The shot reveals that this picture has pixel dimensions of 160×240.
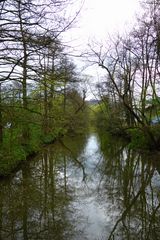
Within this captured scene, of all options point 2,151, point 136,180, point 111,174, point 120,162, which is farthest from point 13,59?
point 120,162

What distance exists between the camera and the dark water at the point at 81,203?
8.67 m

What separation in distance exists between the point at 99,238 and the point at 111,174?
31.7ft

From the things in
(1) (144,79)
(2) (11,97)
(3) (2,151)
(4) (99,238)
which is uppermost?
(1) (144,79)

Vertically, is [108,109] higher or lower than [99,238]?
higher

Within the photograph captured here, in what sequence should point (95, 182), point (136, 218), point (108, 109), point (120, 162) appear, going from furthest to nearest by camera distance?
1. point (108, 109)
2. point (120, 162)
3. point (95, 182)
4. point (136, 218)

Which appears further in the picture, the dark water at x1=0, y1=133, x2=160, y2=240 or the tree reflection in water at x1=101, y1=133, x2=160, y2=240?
the tree reflection in water at x1=101, y1=133, x2=160, y2=240

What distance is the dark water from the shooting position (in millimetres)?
8672

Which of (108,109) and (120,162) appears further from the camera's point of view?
(108,109)

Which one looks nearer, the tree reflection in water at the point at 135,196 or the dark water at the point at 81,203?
the dark water at the point at 81,203

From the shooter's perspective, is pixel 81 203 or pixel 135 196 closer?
pixel 81 203

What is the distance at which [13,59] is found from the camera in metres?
10.2

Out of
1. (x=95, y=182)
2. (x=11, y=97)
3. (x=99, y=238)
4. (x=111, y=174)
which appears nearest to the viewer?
(x=99, y=238)

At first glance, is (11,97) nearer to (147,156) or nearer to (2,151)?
(2,151)

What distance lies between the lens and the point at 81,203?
1181 centimetres
